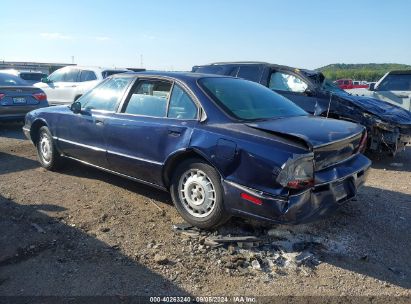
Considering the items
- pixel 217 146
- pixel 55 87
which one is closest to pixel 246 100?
pixel 217 146

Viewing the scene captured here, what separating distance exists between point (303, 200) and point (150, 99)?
7.44 feet

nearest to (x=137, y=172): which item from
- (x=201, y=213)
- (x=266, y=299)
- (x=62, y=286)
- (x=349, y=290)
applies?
(x=201, y=213)

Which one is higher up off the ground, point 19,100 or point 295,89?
point 295,89

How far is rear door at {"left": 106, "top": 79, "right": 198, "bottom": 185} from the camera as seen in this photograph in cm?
434

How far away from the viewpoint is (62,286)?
3176mm

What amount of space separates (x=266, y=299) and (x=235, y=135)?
4.89 ft

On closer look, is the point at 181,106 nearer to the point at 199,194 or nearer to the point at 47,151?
the point at 199,194

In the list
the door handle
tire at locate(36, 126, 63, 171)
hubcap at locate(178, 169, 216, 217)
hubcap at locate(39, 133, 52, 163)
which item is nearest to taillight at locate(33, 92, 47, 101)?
tire at locate(36, 126, 63, 171)

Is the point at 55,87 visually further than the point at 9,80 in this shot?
Yes

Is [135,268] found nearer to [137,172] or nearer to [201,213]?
[201,213]

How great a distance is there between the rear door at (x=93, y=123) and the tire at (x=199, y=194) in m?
1.35

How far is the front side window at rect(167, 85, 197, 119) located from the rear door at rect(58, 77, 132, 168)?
2.83 ft

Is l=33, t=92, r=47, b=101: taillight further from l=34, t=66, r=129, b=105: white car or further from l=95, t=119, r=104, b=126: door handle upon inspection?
l=95, t=119, r=104, b=126: door handle

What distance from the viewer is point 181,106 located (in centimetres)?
447
